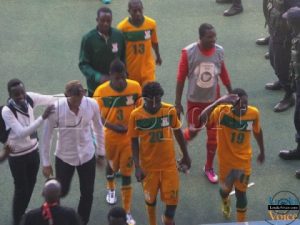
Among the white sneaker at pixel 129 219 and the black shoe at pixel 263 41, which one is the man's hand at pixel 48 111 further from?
the black shoe at pixel 263 41

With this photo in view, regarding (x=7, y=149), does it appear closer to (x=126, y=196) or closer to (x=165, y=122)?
(x=126, y=196)

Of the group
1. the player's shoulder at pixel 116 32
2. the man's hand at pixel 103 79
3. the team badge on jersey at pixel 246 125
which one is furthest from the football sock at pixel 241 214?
the player's shoulder at pixel 116 32

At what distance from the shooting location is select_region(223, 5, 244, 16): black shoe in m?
10.6

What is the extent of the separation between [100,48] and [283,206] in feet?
7.67

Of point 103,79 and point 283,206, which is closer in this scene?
point 283,206

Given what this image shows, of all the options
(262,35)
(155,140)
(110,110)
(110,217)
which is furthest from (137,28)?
(262,35)

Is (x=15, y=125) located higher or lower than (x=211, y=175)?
higher

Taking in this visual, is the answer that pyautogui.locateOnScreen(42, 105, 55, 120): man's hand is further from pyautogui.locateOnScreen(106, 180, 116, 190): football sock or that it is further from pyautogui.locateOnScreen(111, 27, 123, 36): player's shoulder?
pyautogui.locateOnScreen(111, 27, 123, 36): player's shoulder

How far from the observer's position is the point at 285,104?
26.6ft

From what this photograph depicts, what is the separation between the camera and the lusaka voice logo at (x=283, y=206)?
598 cm

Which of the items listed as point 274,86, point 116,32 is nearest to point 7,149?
point 116,32

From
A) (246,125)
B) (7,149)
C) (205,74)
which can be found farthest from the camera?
(205,74)

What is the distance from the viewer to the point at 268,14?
8.15 metres

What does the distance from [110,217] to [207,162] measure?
2.37 meters
